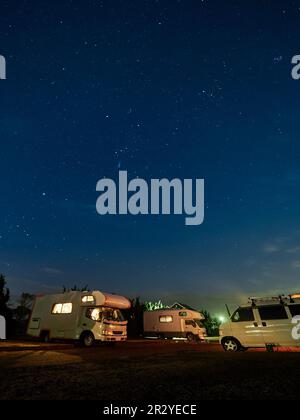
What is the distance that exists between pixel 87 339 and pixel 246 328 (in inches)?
316

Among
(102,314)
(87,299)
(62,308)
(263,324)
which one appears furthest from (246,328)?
(62,308)

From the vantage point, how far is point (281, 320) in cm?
1305

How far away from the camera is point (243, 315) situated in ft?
45.4

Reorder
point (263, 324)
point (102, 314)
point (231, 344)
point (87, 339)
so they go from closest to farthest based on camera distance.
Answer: point (263, 324), point (231, 344), point (102, 314), point (87, 339)

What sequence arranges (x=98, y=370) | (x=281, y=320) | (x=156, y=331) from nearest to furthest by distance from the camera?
(x=98, y=370), (x=281, y=320), (x=156, y=331)

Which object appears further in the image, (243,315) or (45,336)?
(45,336)

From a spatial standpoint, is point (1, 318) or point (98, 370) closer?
point (98, 370)

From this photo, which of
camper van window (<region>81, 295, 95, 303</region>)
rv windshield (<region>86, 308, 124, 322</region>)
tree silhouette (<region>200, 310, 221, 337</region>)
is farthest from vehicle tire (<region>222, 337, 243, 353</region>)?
tree silhouette (<region>200, 310, 221, 337</region>)

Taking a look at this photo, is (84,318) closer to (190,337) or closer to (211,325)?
(190,337)

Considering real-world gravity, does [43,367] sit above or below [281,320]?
below

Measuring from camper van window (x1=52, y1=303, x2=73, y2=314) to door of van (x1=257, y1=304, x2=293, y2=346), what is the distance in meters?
9.70
